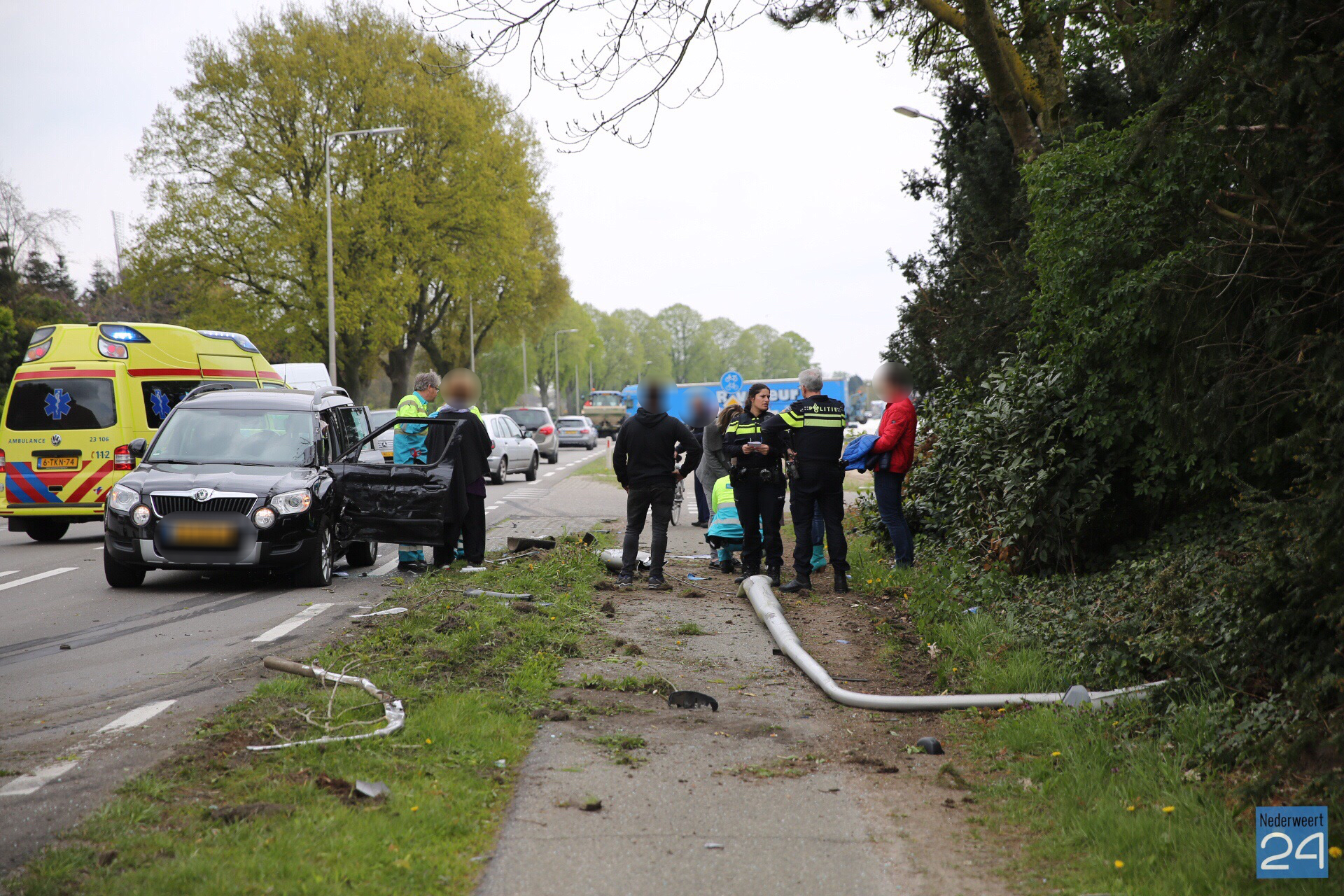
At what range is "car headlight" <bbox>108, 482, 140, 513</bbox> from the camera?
9164 millimetres

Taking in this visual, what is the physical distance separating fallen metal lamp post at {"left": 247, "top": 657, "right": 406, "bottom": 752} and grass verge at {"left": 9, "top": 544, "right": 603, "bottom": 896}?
0.05 metres

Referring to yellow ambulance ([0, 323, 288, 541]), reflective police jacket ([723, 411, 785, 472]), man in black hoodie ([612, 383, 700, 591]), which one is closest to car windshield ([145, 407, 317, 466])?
man in black hoodie ([612, 383, 700, 591])

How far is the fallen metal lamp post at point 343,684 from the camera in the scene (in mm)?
4629

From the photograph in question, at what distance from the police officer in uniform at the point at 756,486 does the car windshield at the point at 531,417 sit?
29.3 metres

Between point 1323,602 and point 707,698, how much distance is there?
2.94 meters

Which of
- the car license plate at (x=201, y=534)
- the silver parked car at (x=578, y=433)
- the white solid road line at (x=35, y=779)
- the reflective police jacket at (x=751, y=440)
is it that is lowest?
the silver parked car at (x=578, y=433)

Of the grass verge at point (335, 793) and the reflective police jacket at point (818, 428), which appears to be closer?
the grass verge at point (335, 793)

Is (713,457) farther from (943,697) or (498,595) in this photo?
(943,697)

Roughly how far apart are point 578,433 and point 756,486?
147ft

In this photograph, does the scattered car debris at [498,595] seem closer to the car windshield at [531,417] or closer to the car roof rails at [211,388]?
the car roof rails at [211,388]

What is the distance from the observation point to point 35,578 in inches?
408

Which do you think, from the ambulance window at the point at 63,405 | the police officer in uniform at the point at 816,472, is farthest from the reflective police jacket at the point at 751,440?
the ambulance window at the point at 63,405

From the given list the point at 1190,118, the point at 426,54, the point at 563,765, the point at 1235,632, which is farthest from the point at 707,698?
the point at 426,54

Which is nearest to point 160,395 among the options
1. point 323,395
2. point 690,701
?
point 323,395
